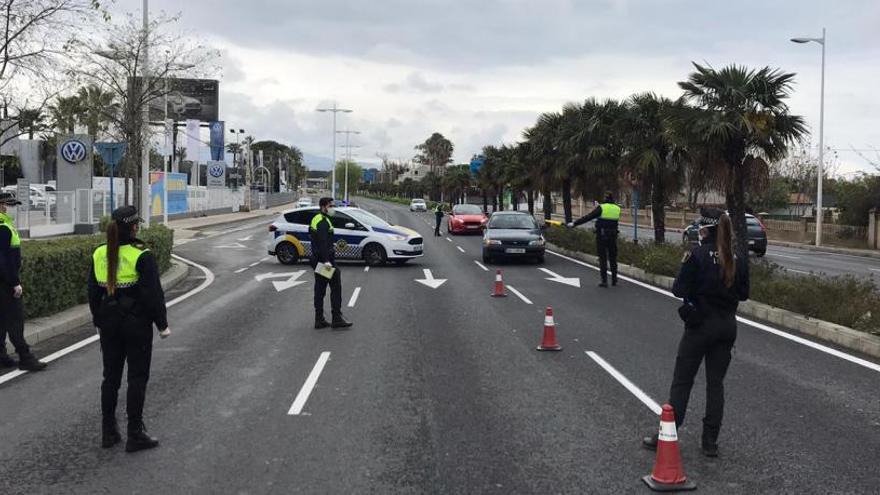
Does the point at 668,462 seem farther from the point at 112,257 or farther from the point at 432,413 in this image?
the point at 112,257

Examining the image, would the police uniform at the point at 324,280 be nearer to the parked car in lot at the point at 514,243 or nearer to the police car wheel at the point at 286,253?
the parked car in lot at the point at 514,243

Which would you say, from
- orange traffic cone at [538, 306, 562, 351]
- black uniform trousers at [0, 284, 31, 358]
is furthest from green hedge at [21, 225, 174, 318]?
orange traffic cone at [538, 306, 562, 351]

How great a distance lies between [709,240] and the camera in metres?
5.34

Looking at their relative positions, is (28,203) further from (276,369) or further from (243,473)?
(243,473)

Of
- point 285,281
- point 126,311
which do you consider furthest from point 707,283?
point 285,281

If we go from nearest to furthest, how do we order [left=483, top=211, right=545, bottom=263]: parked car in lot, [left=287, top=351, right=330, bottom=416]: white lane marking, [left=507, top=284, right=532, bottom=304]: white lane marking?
[left=287, top=351, right=330, bottom=416]: white lane marking
[left=507, top=284, right=532, bottom=304]: white lane marking
[left=483, top=211, right=545, bottom=263]: parked car in lot

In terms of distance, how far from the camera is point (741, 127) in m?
15.9

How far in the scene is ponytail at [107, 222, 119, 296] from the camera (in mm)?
5266

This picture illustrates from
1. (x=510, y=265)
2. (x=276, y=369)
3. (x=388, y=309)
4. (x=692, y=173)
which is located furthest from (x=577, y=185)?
(x=276, y=369)

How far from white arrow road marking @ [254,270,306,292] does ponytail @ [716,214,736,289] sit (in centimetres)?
1126

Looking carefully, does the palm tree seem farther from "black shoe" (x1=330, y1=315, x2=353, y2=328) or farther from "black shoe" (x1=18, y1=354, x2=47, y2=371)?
"black shoe" (x1=18, y1=354, x2=47, y2=371)

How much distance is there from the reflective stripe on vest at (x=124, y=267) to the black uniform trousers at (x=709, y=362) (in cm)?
400

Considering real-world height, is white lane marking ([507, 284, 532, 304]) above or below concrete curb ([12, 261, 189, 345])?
above

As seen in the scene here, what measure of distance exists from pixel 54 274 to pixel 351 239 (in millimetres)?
10063
